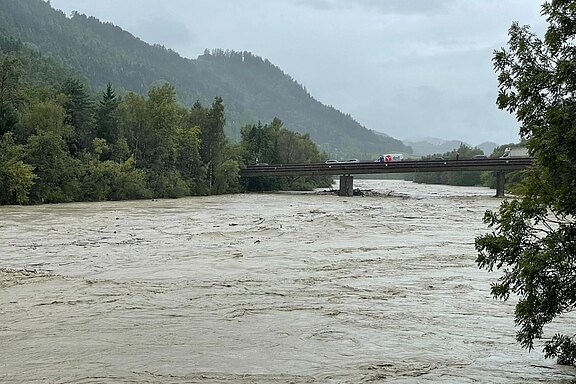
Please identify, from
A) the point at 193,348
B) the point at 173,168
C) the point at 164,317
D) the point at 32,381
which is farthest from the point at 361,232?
the point at 173,168

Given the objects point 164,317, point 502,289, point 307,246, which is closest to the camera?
point 502,289

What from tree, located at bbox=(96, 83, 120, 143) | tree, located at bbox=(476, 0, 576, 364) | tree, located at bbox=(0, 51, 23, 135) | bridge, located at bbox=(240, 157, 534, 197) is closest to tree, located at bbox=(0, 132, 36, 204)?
tree, located at bbox=(0, 51, 23, 135)

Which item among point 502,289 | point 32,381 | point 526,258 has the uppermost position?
point 526,258

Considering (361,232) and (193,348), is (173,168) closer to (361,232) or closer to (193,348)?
(361,232)

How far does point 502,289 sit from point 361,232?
27.2 m

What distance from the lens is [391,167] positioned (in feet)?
295

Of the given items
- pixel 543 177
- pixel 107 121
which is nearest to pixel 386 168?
pixel 107 121

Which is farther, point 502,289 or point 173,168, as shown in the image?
point 173,168

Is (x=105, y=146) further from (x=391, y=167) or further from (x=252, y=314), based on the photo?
(x=252, y=314)

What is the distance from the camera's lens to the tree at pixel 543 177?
8125 millimetres

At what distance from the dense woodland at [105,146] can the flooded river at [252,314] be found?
3308cm

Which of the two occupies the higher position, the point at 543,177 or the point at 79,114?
the point at 79,114

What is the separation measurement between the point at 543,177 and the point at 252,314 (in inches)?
332

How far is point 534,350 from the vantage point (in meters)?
11.8
